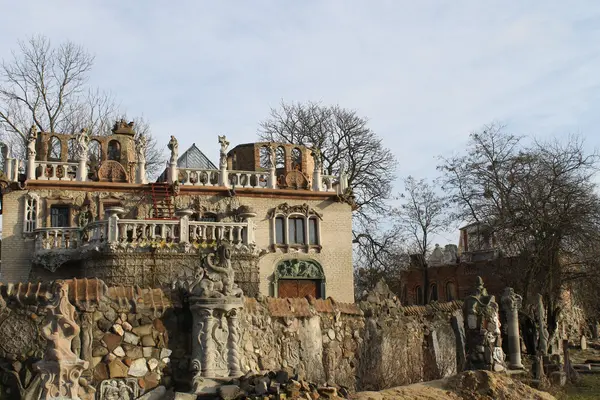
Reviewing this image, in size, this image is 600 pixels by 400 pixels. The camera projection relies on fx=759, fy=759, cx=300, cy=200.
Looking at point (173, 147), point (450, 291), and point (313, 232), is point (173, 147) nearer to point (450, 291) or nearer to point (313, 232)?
point (313, 232)

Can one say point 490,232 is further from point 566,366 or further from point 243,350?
point 243,350

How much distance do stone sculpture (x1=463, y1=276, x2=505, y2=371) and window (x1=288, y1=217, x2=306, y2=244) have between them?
46.0 ft

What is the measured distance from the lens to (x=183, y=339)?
42.1 ft

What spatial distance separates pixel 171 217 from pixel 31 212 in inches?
203

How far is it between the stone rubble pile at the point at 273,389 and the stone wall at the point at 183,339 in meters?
1.17

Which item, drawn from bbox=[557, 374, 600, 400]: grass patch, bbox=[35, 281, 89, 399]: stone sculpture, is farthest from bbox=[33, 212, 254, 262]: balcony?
bbox=[35, 281, 89, 399]: stone sculpture

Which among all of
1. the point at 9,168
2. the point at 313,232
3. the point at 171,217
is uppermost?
the point at 9,168

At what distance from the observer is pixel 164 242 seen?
2536 cm

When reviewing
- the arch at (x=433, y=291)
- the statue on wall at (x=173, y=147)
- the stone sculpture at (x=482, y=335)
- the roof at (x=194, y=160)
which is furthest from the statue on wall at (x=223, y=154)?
the arch at (x=433, y=291)

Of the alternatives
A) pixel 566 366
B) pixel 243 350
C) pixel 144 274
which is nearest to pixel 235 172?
pixel 144 274

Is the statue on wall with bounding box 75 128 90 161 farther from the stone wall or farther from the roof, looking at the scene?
the stone wall

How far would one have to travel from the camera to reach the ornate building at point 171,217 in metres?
25.4

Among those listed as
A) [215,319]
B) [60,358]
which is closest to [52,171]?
[215,319]

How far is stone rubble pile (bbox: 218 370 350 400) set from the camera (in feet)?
37.2
